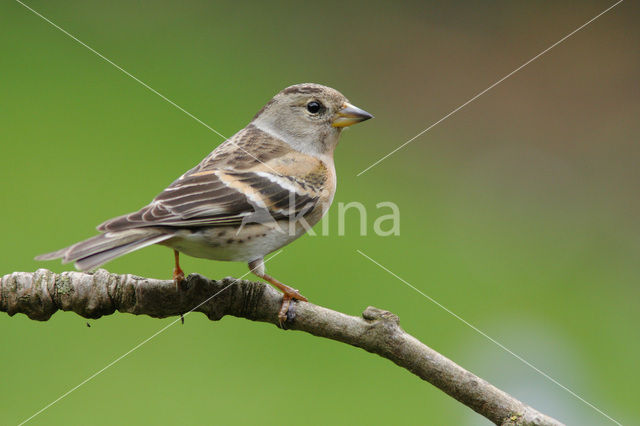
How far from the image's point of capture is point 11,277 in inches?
127

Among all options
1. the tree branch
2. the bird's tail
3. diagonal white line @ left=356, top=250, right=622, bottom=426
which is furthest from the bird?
diagonal white line @ left=356, top=250, right=622, bottom=426

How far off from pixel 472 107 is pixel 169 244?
783cm

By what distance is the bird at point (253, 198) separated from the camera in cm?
369

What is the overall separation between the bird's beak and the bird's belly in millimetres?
1230

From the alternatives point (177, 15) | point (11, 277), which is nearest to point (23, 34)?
point (177, 15)

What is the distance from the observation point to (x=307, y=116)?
17.2 ft

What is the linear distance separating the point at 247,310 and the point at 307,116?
2.01 meters

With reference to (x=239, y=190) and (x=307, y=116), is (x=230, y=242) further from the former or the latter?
(x=307, y=116)

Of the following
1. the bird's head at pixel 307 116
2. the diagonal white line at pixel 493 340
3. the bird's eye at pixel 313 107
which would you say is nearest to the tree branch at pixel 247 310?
the bird's head at pixel 307 116

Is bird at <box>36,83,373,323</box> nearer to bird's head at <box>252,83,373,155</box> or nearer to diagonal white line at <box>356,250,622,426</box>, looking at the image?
bird's head at <box>252,83,373,155</box>

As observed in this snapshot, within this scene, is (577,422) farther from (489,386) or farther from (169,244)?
(169,244)

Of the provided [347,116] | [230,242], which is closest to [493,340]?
[347,116]

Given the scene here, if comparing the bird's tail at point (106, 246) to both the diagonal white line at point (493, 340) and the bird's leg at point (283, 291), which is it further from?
the diagonal white line at point (493, 340)

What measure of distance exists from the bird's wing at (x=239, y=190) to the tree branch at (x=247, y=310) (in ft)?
1.28
